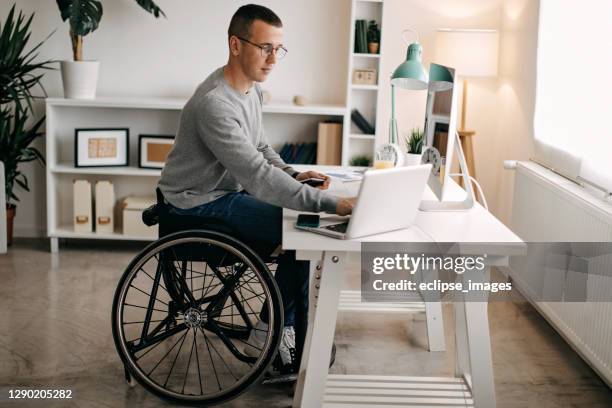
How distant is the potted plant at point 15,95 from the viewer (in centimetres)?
469

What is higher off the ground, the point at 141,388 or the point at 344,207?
the point at 344,207

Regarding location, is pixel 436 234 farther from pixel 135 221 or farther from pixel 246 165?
pixel 135 221

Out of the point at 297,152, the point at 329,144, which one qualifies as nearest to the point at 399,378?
the point at 329,144

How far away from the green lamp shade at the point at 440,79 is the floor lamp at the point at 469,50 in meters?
1.80

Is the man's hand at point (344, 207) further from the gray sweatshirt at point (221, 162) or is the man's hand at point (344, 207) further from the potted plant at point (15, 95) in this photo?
the potted plant at point (15, 95)

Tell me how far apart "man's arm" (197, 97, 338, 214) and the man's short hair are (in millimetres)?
292

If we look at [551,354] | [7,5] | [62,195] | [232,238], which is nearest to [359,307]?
[551,354]

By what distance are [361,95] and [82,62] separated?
1633 millimetres

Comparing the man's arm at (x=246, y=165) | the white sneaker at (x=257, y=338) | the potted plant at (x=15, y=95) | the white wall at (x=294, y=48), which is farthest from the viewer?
the white wall at (x=294, y=48)

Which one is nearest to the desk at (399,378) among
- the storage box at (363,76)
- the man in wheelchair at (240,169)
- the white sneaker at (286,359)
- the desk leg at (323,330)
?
the desk leg at (323,330)

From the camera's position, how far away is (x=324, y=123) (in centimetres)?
497

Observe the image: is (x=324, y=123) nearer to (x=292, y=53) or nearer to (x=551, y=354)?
(x=292, y=53)

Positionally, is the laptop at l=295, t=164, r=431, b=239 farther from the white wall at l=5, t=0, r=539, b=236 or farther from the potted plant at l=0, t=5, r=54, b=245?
the potted plant at l=0, t=5, r=54, b=245

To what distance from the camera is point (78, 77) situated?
4762 millimetres
